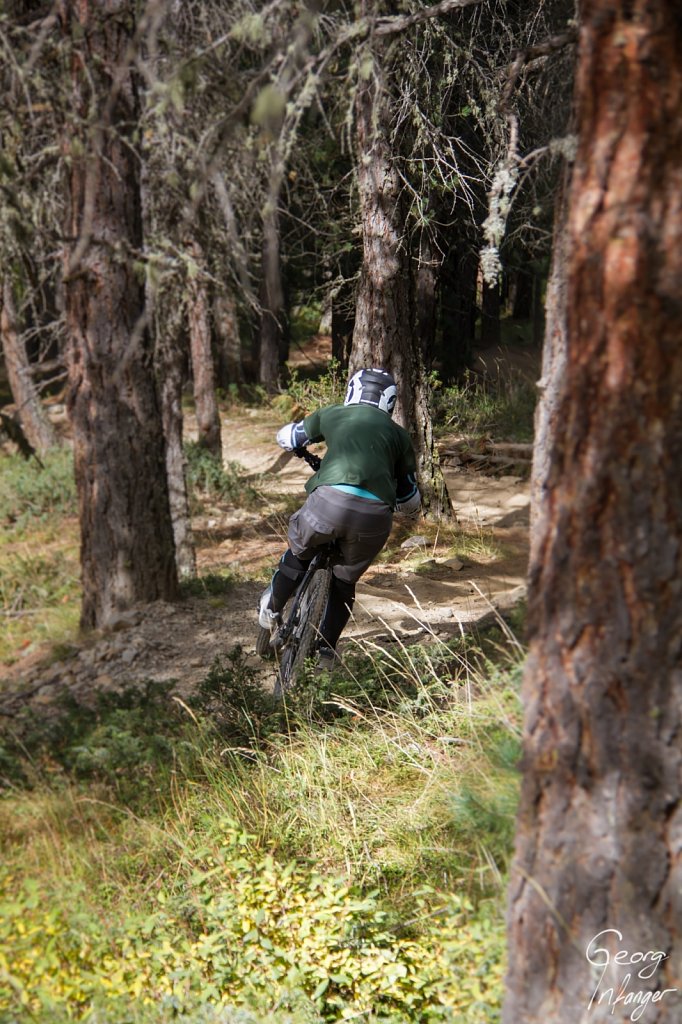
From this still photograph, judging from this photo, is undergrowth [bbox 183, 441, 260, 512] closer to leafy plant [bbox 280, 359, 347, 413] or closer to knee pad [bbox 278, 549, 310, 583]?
leafy plant [bbox 280, 359, 347, 413]

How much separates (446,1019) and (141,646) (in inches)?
164

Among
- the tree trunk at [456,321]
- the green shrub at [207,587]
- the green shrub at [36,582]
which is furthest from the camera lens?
the tree trunk at [456,321]

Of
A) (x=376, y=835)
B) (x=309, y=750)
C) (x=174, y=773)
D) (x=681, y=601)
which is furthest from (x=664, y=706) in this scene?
(x=174, y=773)

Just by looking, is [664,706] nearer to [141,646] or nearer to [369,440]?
[369,440]

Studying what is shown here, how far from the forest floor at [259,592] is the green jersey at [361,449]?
74cm

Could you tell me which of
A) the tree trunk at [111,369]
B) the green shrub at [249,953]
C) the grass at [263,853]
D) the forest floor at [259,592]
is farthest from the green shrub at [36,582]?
the green shrub at [249,953]

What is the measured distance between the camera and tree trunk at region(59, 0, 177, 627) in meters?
6.72

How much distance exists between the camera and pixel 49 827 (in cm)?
440

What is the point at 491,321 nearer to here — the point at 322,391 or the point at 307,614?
the point at 322,391

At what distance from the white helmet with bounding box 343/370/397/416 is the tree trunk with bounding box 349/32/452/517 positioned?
4049mm

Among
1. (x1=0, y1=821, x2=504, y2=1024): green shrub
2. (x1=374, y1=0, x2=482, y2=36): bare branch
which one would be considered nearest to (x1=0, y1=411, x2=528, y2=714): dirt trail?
(x1=0, y1=821, x2=504, y2=1024): green shrub

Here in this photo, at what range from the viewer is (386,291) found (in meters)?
10.0

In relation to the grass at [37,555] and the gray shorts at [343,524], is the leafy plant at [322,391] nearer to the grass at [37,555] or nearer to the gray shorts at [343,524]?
the grass at [37,555]

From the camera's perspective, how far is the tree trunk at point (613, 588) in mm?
2441
